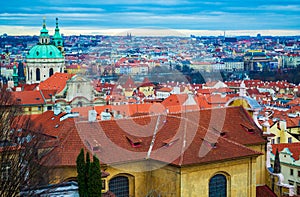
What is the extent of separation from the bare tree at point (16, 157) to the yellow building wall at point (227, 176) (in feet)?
21.5

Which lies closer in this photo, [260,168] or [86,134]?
[86,134]

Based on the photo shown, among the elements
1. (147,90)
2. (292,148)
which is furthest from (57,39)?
(292,148)

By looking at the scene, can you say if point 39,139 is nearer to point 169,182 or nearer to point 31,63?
point 169,182

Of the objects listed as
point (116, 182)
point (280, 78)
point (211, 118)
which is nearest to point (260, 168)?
point (211, 118)

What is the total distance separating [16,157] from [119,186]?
6050mm

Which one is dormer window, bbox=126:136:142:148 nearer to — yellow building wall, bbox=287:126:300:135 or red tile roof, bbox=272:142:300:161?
red tile roof, bbox=272:142:300:161

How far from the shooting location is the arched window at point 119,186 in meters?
26.0

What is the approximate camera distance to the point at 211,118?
2919 cm

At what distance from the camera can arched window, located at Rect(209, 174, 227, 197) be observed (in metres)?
26.4

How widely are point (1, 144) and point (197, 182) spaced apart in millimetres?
9013

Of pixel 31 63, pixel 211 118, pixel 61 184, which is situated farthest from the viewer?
pixel 31 63

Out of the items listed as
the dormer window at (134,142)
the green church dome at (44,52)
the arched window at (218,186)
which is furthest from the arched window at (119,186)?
the green church dome at (44,52)

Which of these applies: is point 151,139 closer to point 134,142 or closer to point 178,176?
point 134,142

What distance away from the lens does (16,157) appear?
856 inches
